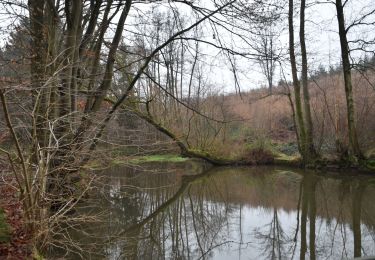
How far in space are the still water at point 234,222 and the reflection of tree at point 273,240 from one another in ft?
0.05

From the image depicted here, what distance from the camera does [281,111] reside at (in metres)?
25.7

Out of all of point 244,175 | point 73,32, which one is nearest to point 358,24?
point 244,175

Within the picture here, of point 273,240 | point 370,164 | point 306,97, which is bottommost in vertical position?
point 273,240

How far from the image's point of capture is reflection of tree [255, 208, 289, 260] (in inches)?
227

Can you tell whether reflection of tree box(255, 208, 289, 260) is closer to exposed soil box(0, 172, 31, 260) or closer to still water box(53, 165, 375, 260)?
still water box(53, 165, 375, 260)

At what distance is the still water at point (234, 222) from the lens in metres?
5.91

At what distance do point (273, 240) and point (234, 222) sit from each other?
57.6 inches

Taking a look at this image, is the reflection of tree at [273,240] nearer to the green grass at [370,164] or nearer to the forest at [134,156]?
Answer: the forest at [134,156]

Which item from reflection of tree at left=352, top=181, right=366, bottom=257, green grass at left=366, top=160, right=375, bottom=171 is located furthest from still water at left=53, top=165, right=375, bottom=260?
green grass at left=366, top=160, right=375, bottom=171

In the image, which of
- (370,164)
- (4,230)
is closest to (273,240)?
(4,230)

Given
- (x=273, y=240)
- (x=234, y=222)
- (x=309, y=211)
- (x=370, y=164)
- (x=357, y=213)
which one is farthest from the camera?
(x=370, y=164)

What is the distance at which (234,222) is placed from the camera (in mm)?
7832

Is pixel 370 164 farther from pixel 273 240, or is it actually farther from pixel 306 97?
pixel 273 240

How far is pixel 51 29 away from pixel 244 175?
10010mm
